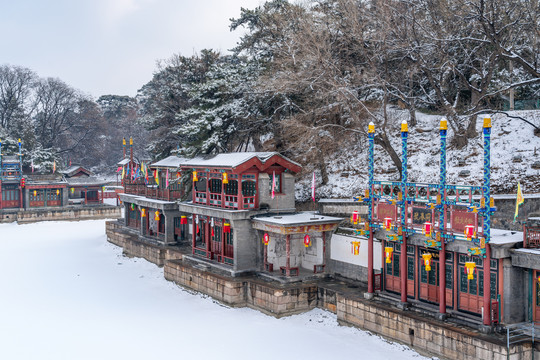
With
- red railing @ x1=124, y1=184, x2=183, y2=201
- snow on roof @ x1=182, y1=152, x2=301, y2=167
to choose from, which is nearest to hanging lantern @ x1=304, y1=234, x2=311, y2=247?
snow on roof @ x1=182, y1=152, x2=301, y2=167

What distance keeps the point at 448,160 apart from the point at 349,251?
35.1 ft

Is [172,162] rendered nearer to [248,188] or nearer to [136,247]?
[136,247]

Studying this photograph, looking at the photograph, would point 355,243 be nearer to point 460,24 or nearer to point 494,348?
point 494,348

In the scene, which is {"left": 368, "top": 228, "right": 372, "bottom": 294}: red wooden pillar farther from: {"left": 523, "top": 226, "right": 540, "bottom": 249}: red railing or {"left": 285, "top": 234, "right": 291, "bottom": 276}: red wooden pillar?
{"left": 523, "top": 226, "right": 540, "bottom": 249}: red railing

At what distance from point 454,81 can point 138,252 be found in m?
26.0

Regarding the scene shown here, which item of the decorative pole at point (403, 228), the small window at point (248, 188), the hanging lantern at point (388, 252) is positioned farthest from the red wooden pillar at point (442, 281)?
the small window at point (248, 188)

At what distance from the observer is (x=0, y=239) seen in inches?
1751

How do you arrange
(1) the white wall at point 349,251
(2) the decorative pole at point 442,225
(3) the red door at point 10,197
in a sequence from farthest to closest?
(3) the red door at point 10,197 < (1) the white wall at point 349,251 < (2) the decorative pole at point 442,225

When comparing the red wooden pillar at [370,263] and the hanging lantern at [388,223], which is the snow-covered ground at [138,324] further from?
the hanging lantern at [388,223]

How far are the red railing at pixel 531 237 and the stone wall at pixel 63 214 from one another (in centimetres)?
4780

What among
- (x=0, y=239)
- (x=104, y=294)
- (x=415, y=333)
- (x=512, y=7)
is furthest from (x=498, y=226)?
(x=0, y=239)

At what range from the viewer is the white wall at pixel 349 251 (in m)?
23.3

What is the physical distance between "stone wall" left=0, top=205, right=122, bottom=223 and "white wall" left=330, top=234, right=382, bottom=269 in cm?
3728

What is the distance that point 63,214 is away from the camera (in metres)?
55.1
